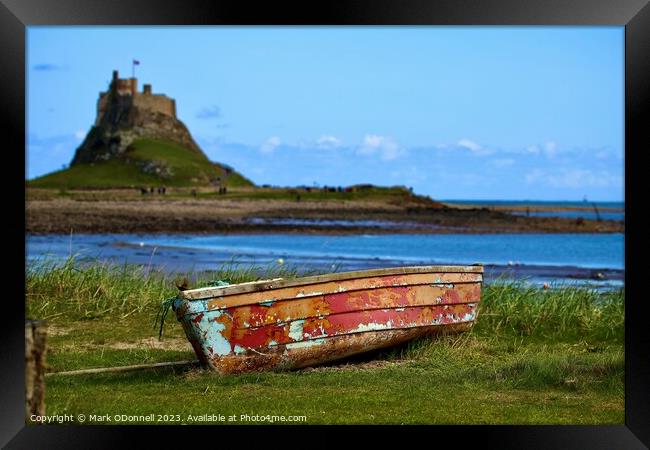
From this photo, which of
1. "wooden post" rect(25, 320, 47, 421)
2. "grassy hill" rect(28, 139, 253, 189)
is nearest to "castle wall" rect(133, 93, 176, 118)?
"grassy hill" rect(28, 139, 253, 189)

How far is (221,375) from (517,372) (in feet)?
10.2

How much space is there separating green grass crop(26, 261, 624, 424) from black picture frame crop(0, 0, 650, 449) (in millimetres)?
835

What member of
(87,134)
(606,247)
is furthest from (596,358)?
(87,134)

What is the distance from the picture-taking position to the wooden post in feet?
24.2

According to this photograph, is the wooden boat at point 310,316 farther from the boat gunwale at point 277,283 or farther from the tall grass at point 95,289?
the tall grass at point 95,289

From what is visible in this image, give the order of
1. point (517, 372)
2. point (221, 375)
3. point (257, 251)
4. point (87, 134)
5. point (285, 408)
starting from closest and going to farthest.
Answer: point (285, 408) → point (221, 375) → point (517, 372) → point (257, 251) → point (87, 134)

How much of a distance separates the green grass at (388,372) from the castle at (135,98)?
267 feet

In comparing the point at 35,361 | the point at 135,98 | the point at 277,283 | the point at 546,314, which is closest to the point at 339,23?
the point at 277,283

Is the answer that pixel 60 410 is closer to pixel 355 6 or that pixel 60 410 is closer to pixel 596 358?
pixel 355 6

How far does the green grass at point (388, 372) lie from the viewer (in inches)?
336

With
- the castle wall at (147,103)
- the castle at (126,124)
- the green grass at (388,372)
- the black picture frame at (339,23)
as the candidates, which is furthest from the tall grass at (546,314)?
Result: the castle wall at (147,103)

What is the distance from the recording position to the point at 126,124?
302ft
